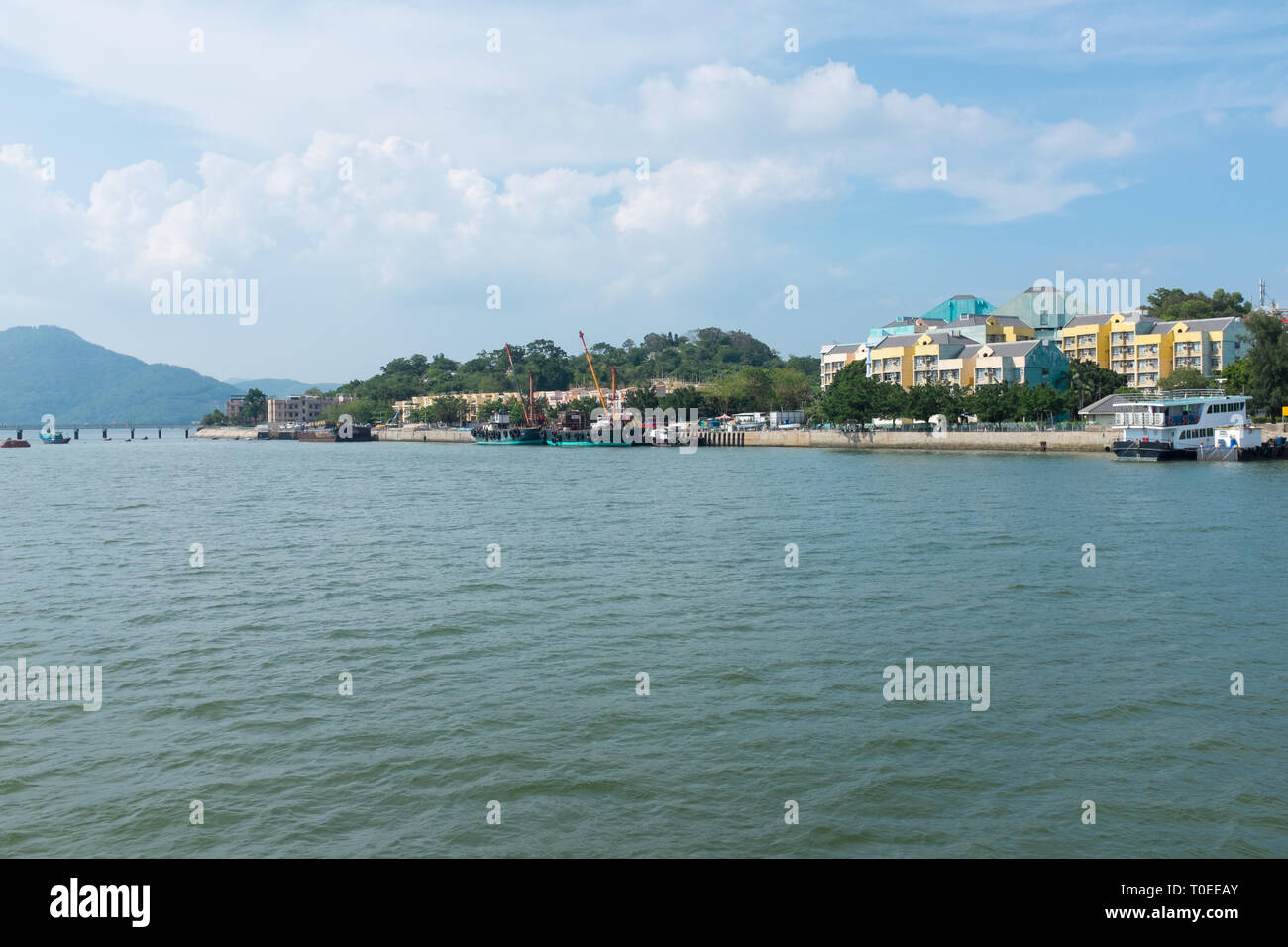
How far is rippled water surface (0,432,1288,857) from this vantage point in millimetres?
9094

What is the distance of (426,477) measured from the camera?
6650cm

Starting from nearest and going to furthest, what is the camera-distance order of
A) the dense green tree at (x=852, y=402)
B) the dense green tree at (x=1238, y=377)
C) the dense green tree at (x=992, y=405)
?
1. the dense green tree at (x=1238, y=377)
2. the dense green tree at (x=992, y=405)
3. the dense green tree at (x=852, y=402)

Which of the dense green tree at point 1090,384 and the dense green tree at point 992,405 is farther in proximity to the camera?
the dense green tree at point 1090,384

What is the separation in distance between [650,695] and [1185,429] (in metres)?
68.5

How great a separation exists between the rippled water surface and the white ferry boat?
40696mm

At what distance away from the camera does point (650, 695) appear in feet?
42.6

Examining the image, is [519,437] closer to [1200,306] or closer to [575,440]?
[575,440]

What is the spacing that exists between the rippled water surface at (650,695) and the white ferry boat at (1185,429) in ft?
134

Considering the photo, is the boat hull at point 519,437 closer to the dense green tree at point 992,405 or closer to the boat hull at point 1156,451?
the dense green tree at point 992,405

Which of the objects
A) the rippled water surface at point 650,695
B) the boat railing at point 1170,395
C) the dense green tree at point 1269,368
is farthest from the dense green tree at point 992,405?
the rippled water surface at point 650,695

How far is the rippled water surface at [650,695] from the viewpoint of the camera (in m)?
9.09

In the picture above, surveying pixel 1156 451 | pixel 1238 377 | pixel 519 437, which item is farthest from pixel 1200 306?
pixel 519 437

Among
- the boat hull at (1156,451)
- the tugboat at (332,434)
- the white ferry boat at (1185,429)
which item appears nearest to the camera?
the boat hull at (1156,451)
